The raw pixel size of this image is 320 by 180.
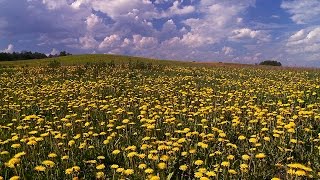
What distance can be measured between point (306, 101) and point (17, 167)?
10.2m

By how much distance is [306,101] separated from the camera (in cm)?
1309

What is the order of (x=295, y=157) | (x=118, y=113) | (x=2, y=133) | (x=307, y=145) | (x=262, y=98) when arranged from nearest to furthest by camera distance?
(x=295, y=157)
(x=307, y=145)
(x=2, y=133)
(x=118, y=113)
(x=262, y=98)

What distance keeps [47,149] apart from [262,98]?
896cm

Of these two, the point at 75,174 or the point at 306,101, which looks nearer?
the point at 75,174

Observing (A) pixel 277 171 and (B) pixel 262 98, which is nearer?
(A) pixel 277 171

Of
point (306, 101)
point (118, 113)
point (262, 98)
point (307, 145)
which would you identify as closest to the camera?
point (307, 145)

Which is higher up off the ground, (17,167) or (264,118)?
(264,118)

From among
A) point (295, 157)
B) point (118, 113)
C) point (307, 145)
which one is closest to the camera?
point (295, 157)

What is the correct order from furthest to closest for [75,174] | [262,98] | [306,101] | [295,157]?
[262,98] → [306,101] → [295,157] → [75,174]

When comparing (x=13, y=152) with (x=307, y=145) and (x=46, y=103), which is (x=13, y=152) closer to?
(x=46, y=103)

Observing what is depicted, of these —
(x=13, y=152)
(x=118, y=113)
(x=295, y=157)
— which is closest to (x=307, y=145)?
(x=295, y=157)

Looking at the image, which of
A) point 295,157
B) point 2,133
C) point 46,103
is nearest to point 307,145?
point 295,157

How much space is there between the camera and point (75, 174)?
6613 mm

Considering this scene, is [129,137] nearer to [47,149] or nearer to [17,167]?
[47,149]
